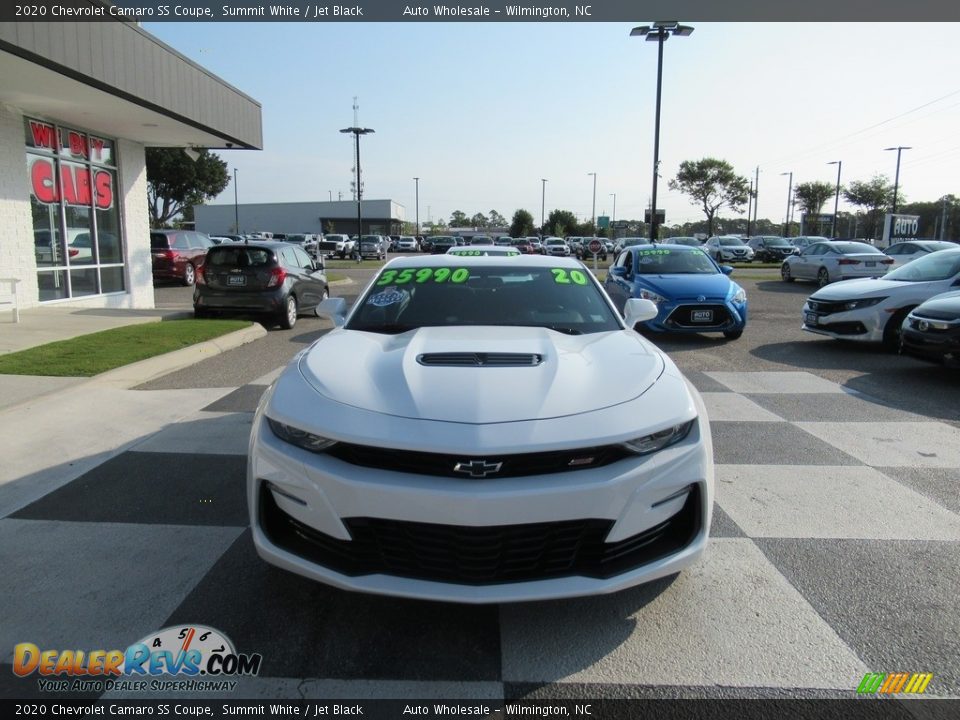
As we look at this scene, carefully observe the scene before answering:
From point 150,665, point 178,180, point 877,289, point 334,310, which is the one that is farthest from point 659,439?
point 178,180

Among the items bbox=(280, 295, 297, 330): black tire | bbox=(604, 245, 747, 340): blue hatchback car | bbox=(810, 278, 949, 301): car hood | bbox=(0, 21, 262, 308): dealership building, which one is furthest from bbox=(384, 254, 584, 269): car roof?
bbox=(280, 295, 297, 330): black tire

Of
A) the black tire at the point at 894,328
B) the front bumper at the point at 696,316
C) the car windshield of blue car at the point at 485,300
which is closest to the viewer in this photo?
the car windshield of blue car at the point at 485,300

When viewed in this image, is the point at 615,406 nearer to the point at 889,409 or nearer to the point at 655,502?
the point at 655,502

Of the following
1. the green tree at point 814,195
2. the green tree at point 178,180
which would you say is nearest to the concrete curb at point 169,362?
the green tree at point 178,180

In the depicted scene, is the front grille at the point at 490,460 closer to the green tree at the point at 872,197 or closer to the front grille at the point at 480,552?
the front grille at the point at 480,552

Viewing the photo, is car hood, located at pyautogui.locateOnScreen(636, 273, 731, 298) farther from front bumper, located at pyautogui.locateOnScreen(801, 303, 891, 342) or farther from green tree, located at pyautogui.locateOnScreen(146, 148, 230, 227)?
green tree, located at pyautogui.locateOnScreen(146, 148, 230, 227)

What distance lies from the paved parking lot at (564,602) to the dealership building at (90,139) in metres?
7.77

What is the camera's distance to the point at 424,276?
4582 millimetres

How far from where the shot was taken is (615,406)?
2684 millimetres

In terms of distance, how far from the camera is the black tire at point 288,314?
12.1 m

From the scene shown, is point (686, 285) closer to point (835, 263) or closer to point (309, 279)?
point (309, 279)

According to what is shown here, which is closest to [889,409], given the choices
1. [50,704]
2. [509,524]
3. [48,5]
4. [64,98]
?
[509,524]

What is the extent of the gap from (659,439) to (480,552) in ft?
2.75

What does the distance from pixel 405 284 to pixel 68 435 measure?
324 centimetres
